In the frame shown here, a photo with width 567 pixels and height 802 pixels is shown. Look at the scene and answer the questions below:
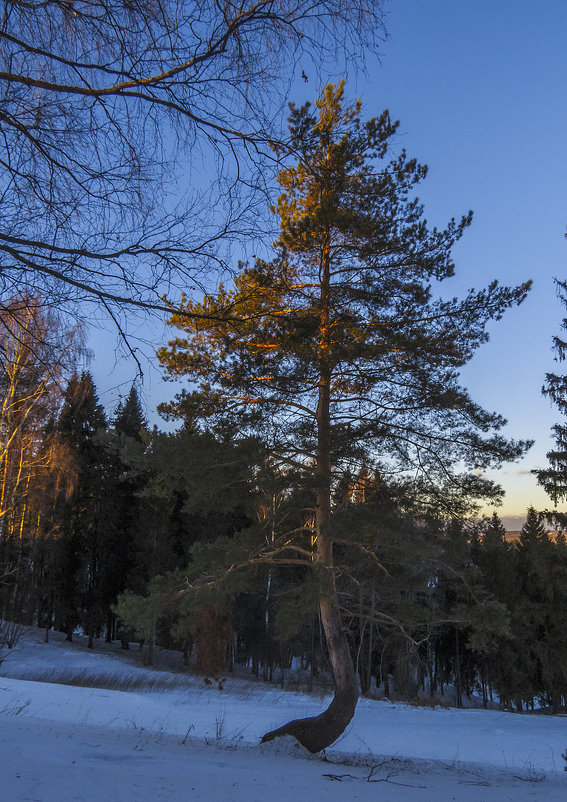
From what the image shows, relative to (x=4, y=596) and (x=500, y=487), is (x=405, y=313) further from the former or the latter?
(x=4, y=596)

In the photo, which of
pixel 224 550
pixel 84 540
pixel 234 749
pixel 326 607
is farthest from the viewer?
pixel 84 540

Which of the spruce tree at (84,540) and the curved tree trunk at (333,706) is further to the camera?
the spruce tree at (84,540)

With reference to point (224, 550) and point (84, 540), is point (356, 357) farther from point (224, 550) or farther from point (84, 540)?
point (84, 540)

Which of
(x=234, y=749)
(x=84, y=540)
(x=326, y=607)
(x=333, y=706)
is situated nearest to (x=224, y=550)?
(x=326, y=607)

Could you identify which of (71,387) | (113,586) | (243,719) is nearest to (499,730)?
(243,719)

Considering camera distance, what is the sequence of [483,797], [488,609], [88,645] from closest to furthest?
[483,797]
[488,609]
[88,645]

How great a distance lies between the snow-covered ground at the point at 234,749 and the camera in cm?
394

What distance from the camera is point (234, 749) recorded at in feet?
24.8

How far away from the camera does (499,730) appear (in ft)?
47.1

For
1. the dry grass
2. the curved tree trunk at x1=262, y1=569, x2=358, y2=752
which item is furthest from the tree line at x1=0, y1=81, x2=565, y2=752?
the dry grass

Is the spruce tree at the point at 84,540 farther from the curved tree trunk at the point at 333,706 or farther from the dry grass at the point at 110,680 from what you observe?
the curved tree trunk at the point at 333,706

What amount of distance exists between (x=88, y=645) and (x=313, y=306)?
88.2 ft

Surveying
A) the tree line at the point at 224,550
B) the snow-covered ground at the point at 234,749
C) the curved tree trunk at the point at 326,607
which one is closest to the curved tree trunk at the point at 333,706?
the curved tree trunk at the point at 326,607

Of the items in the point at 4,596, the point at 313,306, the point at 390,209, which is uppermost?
the point at 390,209
